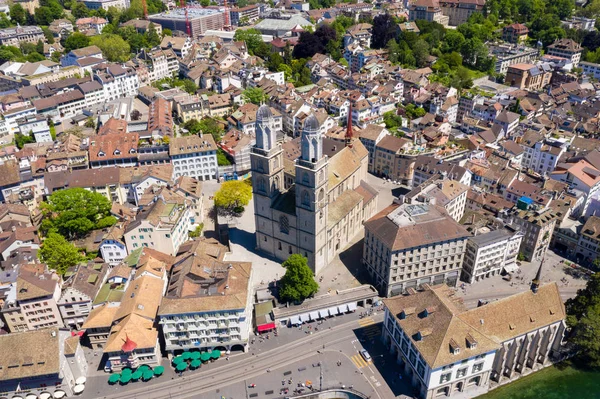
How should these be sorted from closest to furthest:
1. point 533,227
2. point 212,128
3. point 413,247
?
point 413,247 < point 533,227 < point 212,128

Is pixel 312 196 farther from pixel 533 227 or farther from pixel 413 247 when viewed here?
pixel 533 227

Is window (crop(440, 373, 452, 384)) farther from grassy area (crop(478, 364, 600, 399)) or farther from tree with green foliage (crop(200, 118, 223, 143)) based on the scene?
tree with green foliage (crop(200, 118, 223, 143))

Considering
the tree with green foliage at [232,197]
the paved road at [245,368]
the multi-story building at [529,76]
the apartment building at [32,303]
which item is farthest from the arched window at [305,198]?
the multi-story building at [529,76]

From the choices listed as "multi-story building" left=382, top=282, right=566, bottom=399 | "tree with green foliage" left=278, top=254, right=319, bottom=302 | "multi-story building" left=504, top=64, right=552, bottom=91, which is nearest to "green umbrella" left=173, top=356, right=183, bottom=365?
"tree with green foliage" left=278, top=254, right=319, bottom=302

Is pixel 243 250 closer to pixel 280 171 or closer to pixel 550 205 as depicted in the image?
pixel 280 171

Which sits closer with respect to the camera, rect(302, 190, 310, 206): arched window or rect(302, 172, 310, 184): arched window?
rect(302, 172, 310, 184): arched window

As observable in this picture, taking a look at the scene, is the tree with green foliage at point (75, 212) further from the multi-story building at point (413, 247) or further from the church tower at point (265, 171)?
the multi-story building at point (413, 247)

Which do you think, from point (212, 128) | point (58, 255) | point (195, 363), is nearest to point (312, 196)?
point (195, 363)
